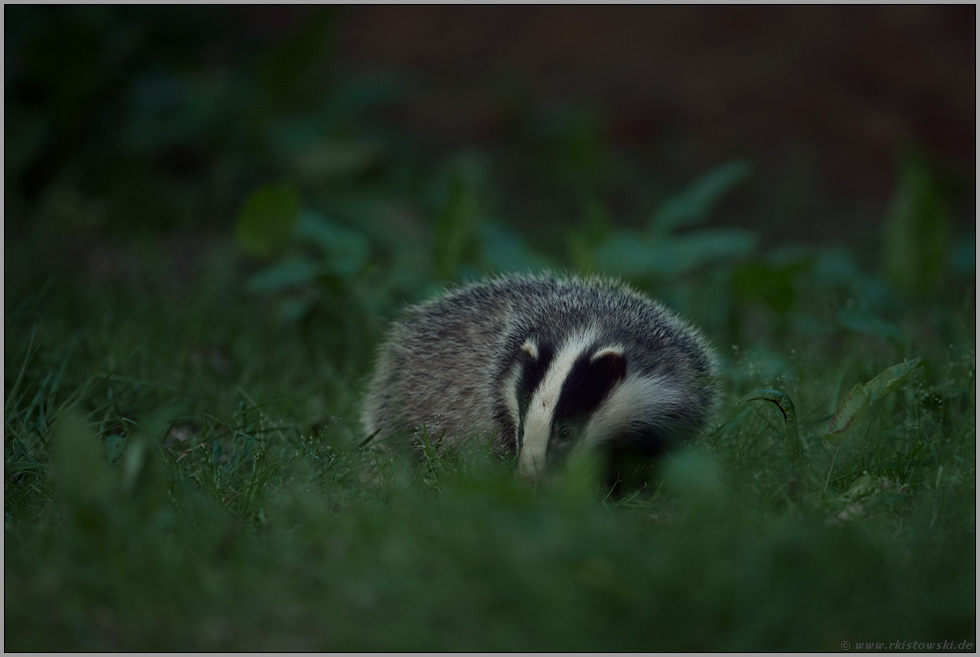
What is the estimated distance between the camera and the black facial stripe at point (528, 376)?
10.8ft

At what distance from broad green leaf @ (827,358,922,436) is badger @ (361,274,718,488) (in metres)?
0.52

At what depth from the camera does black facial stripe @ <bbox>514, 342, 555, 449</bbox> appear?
3.30 metres

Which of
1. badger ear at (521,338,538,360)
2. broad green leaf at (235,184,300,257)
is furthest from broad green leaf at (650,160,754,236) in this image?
badger ear at (521,338,538,360)

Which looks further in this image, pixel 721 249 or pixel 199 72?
pixel 199 72

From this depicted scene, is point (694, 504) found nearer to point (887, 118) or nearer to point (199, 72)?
point (199, 72)

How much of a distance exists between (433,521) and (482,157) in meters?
6.43

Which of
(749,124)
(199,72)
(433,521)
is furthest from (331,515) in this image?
(749,124)

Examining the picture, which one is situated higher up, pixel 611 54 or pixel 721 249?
pixel 611 54

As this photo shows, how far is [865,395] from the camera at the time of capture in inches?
138

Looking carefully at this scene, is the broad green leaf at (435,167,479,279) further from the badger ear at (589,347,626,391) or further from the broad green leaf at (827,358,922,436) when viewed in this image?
the broad green leaf at (827,358,922,436)

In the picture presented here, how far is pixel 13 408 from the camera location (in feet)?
12.5

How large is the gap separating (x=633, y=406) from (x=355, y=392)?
1.82 m

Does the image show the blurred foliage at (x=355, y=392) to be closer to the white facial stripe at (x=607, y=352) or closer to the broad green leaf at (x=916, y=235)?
the broad green leaf at (x=916, y=235)

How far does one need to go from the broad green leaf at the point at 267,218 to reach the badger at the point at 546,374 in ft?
3.61
